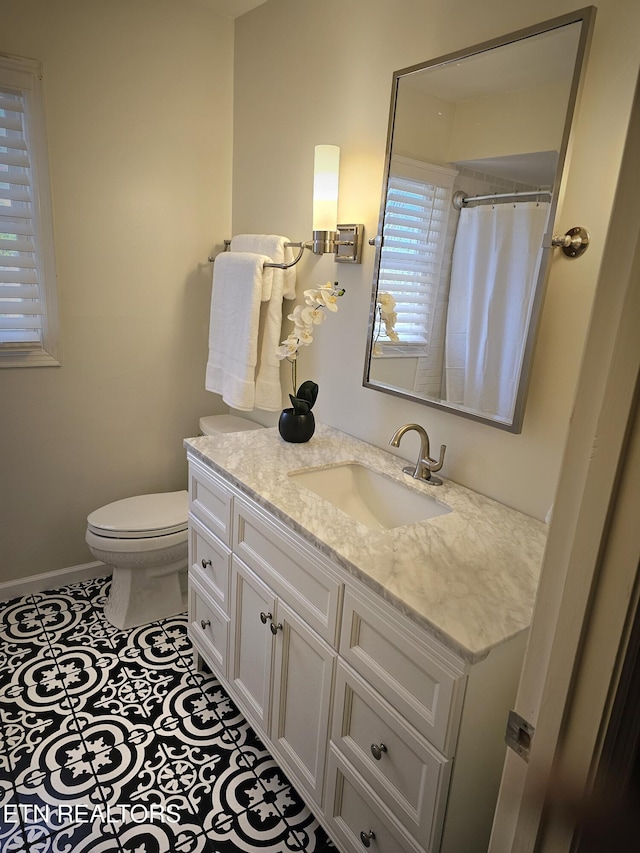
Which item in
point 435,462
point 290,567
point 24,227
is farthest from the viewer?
point 24,227

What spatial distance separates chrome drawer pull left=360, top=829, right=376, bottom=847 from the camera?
125cm

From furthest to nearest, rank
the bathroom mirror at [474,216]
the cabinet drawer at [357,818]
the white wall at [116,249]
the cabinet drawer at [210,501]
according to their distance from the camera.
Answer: the white wall at [116,249]
the cabinet drawer at [210,501]
the bathroom mirror at [474,216]
the cabinet drawer at [357,818]

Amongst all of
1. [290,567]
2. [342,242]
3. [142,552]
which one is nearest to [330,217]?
[342,242]

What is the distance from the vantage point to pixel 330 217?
192cm

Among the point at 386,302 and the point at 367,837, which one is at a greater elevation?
the point at 386,302

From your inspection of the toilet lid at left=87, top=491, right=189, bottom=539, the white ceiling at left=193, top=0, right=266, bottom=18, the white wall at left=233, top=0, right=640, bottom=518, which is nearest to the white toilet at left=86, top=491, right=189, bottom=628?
the toilet lid at left=87, top=491, right=189, bottom=539

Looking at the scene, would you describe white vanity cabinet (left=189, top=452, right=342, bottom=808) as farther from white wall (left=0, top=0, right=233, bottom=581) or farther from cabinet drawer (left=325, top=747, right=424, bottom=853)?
white wall (left=0, top=0, right=233, bottom=581)

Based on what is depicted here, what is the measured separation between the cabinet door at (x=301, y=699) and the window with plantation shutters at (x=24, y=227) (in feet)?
5.06

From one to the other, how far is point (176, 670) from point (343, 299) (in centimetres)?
150

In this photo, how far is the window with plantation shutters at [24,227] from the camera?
2045mm

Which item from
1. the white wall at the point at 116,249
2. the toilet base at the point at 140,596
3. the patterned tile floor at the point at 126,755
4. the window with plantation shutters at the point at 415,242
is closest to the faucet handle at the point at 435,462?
the window with plantation shutters at the point at 415,242

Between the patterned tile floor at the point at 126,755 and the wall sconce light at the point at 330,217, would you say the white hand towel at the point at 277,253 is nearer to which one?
the wall sconce light at the point at 330,217

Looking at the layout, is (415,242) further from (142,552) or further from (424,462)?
(142,552)

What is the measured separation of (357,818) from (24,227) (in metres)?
2.24
